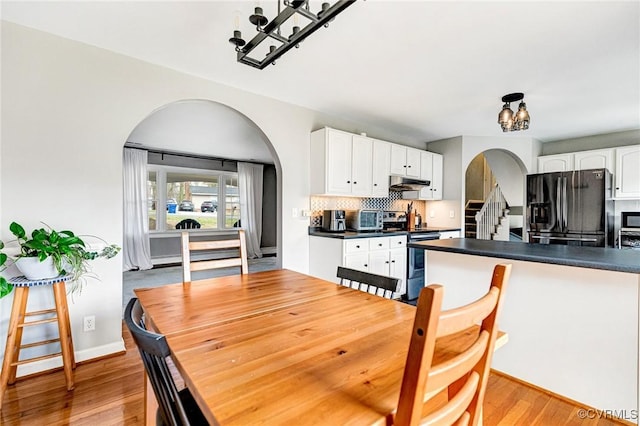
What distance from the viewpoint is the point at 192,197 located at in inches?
265

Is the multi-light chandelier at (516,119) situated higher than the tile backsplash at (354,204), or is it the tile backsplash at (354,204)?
the multi-light chandelier at (516,119)

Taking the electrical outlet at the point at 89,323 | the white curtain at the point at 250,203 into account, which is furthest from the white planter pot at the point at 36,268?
the white curtain at the point at 250,203

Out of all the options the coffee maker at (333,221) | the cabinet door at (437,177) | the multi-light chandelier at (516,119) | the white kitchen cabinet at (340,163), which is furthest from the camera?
the cabinet door at (437,177)

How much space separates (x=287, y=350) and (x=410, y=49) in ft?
7.44

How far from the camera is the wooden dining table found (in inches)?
25.2

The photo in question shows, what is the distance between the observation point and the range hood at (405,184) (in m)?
4.11

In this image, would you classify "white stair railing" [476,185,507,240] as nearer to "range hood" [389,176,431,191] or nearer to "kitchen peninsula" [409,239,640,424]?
"range hood" [389,176,431,191]

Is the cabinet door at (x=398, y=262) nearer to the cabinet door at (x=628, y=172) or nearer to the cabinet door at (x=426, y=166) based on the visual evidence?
the cabinet door at (x=426, y=166)

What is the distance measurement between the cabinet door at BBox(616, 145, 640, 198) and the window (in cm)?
686

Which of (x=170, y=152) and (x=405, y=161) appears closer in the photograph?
(x=405, y=161)

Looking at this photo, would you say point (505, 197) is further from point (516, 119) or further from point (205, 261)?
point (205, 261)

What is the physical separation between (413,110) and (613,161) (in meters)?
3.07

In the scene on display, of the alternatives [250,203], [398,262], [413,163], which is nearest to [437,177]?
[413,163]

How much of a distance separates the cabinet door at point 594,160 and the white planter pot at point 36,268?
6204mm
